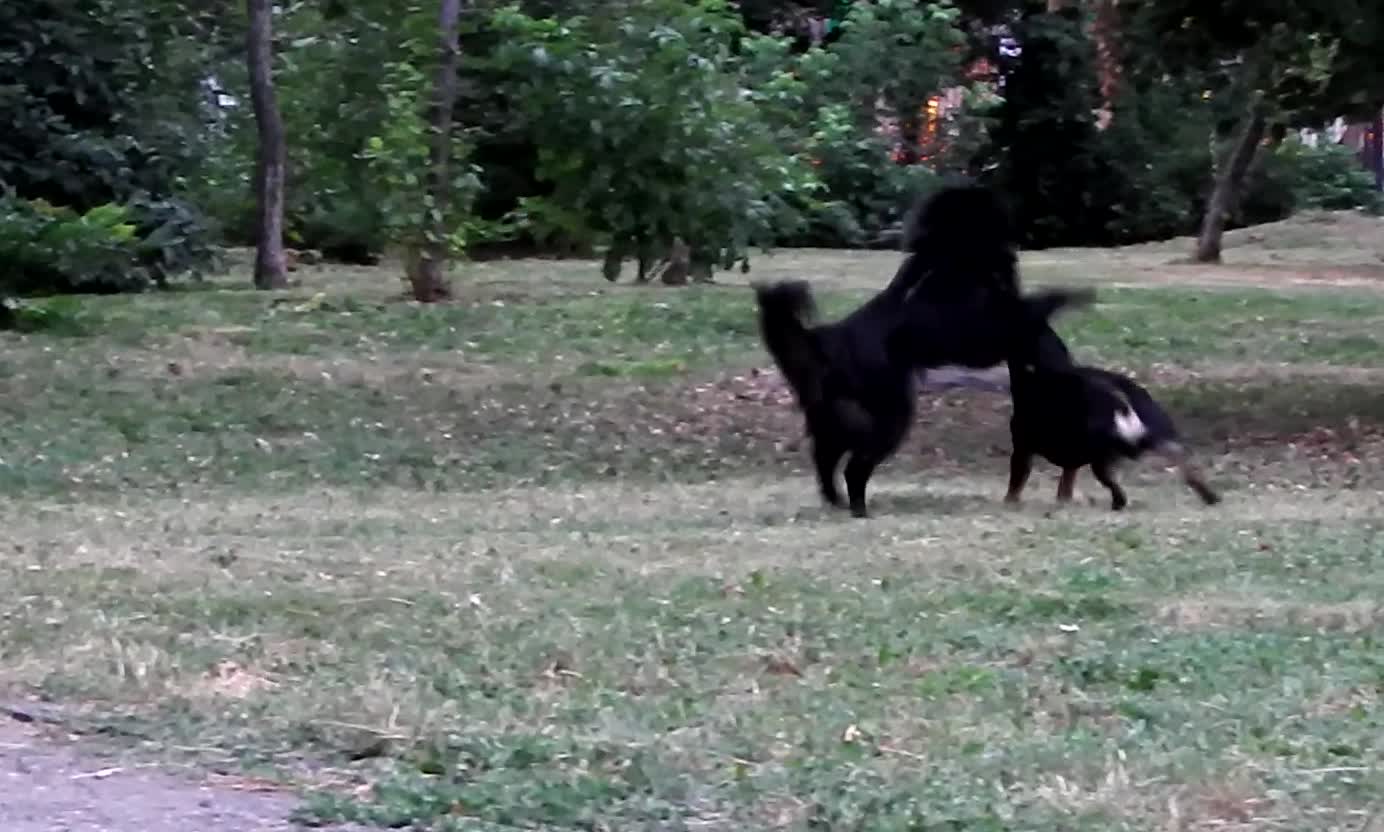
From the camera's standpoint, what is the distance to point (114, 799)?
17.5ft

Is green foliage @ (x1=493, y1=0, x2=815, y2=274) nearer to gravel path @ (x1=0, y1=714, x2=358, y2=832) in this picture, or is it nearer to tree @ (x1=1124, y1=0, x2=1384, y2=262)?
tree @ (x1=1124, y1=0, x2=1384, y2=262)

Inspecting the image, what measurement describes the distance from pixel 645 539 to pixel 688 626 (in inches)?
94.7

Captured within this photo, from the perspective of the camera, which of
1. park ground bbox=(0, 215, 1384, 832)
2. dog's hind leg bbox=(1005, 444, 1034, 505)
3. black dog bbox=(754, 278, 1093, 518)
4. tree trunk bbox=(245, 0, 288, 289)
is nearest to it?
park ground bbox=(0, 215, 1384, 832)

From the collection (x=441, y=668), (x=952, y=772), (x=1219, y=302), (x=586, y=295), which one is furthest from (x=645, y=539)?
(x=1219, y=302)

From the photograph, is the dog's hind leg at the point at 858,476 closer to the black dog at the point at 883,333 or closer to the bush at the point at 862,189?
the black dog at the point at 883,333

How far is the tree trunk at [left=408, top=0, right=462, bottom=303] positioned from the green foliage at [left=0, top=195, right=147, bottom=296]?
8.23 feet

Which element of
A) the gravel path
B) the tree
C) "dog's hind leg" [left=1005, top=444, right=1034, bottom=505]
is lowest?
the gravel path

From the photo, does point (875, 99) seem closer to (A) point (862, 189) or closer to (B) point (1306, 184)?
(A) point (862, 189)

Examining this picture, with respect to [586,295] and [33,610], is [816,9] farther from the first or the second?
[33,610]

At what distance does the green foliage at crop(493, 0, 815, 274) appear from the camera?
20.4 m

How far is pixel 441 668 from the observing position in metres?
6.63

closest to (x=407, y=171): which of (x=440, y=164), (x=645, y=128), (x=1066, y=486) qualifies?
(x=440, y=164)

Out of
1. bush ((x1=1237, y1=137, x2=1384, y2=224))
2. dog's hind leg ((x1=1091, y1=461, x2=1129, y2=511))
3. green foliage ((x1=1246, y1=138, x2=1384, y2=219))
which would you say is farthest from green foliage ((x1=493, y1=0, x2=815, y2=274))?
green foliage ((x1=1246, y1=138, x2=1384, y2=219))

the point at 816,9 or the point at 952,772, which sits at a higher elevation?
the point at 816,9
